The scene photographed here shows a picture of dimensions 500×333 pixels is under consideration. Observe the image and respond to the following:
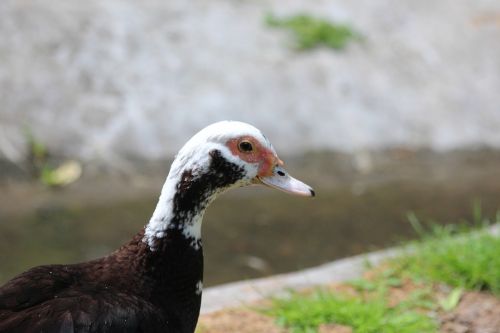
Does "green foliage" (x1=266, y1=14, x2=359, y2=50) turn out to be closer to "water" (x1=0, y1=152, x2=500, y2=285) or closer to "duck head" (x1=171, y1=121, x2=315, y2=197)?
"water" (x1=0, y1=152, x2=500, y2=285)

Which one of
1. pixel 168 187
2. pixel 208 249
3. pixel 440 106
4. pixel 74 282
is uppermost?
pixel 440 106

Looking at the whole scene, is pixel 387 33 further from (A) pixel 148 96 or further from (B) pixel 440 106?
(A) pixel 148 96

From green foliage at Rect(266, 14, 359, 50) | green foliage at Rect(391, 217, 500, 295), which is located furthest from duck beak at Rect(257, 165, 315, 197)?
green foliage at Rect(266, 14, 359, 50)

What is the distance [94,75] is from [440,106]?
3.04 meters

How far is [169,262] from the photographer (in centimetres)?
233

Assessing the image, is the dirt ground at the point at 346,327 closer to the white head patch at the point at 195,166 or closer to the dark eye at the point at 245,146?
the white head patch at the point at 195,166

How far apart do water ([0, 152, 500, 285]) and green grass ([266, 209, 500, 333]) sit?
1.12 m

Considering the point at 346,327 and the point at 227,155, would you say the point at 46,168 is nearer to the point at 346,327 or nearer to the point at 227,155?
the point at 346,327

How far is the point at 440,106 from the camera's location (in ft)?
22.2

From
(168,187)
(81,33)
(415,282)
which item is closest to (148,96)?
(81,33)

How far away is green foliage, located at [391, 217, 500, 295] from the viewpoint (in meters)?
3.46

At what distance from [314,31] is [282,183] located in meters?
4.70

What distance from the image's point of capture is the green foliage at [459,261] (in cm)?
346

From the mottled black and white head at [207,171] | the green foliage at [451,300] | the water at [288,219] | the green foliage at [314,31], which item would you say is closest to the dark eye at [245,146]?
the mottled black and white head at [207,171]
